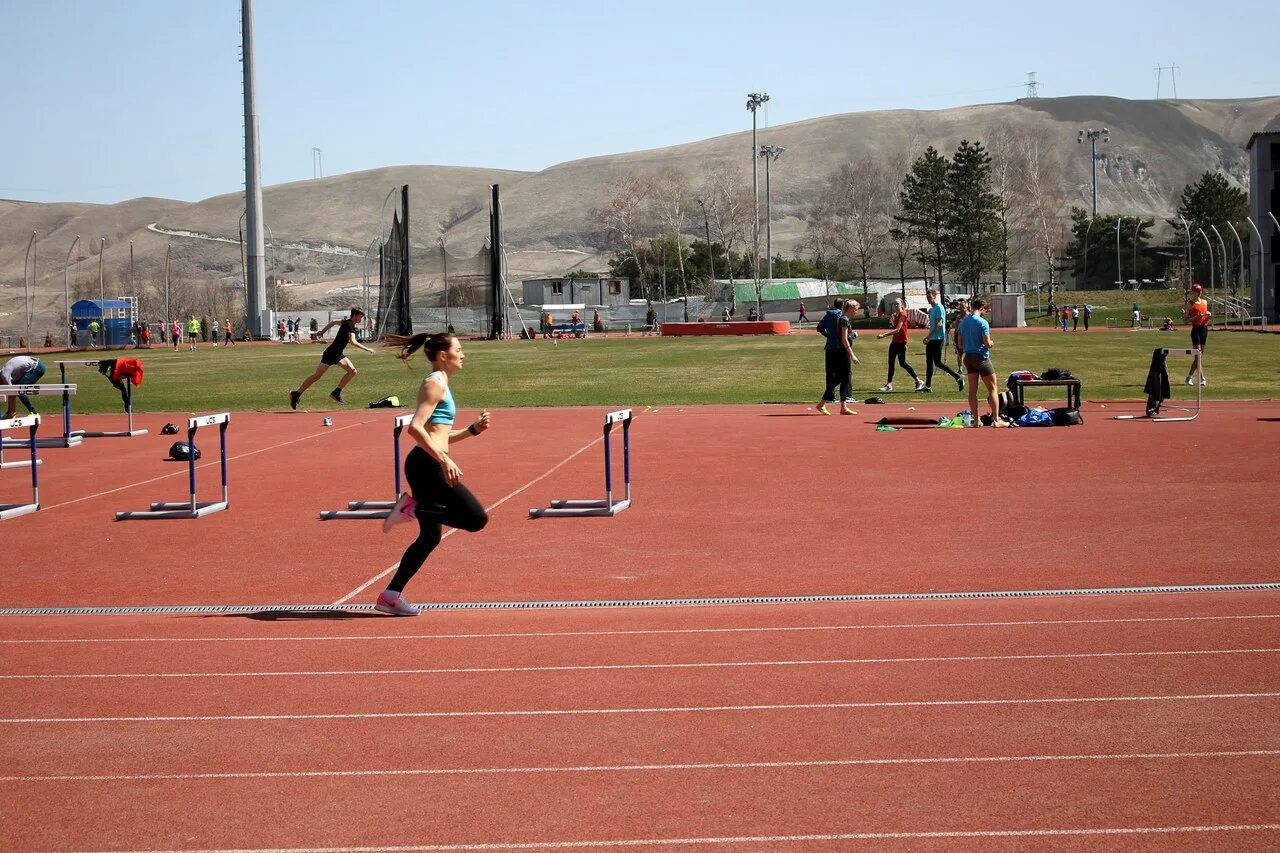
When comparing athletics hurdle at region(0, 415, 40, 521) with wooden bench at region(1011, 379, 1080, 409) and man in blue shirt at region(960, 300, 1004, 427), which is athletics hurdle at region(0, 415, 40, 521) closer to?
man in blue shirt at region(960, 300, 1004, 427)

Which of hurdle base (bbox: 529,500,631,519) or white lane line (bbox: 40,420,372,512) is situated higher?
white lane line (bbox: 40,420,372,512)

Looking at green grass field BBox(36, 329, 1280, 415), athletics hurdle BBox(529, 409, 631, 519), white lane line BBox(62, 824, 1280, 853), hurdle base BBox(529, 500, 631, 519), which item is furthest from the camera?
green grass field BBox(36, 329, 1280, 415)

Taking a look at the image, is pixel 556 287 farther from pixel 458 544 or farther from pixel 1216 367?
pixel 458 544

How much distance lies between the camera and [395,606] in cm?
923

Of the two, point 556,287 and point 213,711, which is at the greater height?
point 556,287

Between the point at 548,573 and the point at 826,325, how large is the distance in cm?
1398

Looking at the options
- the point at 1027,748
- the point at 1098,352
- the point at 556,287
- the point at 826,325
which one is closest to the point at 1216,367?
the point at 1098,352

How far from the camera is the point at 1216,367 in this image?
36594mm

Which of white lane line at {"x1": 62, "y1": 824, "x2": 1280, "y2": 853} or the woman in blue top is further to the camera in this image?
the woman in blue top

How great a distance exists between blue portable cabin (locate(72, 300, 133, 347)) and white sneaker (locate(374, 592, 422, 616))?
68479mm

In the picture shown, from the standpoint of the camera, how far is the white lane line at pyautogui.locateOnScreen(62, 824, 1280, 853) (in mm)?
5012

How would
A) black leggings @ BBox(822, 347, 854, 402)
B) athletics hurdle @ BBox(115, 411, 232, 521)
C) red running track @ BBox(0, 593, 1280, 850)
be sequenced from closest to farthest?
red running track @ BBox(0, 593, 1280, 850) → athletics hurdle @ BBox(115, 411, 232, 521) → black leggings @ BBox(822, 347, 854, 402)

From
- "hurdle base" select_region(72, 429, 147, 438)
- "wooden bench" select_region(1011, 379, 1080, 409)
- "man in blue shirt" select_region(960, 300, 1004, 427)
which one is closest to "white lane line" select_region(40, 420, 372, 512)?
"hurdle base" select_region(72, 429, 147, 438)

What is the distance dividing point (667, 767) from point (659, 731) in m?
0.51
